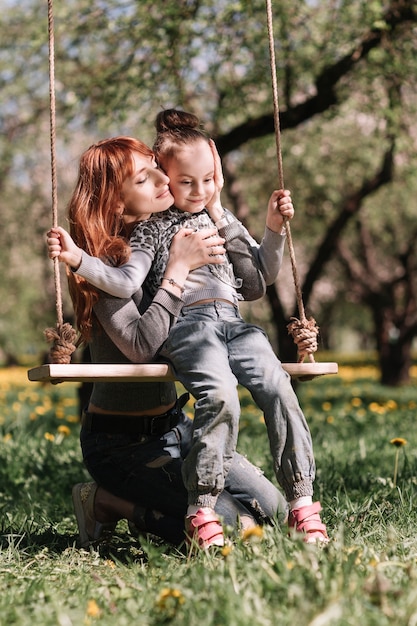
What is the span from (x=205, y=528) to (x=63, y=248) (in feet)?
3.75

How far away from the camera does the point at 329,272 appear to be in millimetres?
23281

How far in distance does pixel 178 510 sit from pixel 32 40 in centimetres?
574

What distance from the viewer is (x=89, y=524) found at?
380 cm

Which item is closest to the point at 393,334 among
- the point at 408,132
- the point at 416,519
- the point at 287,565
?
the point at 408,132

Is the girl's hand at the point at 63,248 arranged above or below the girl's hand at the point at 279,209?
below

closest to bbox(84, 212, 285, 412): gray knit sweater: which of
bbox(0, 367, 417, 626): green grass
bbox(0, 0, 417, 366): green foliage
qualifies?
bbox(0, 367, 417, 626): green grass

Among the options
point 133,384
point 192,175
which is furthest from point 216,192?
point 133,384

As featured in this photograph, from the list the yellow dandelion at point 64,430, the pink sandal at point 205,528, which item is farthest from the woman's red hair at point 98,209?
the yellow dandelion at point 64,430

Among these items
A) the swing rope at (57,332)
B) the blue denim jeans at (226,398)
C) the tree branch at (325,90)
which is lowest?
the blue denim jeans at (226,398)

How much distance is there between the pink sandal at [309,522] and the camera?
3.23m

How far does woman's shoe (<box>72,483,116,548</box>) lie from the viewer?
3787 mm

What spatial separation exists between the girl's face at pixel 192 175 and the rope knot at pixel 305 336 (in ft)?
2.05

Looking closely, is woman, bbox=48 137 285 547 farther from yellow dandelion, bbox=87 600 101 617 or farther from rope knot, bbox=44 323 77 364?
yellow dandelion, bbox=87 600 101 617

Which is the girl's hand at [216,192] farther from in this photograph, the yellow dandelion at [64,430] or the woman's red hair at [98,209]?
the yellow dandelion at [64,430]
